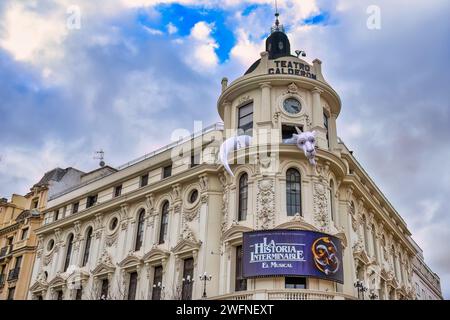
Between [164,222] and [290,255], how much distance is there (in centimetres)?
1224

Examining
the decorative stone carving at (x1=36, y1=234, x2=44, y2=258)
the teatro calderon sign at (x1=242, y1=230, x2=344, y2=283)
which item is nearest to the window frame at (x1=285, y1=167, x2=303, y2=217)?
the teatro calderon sign at (x1=242, y1=230, x2=344, y2=283)

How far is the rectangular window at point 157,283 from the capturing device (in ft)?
115

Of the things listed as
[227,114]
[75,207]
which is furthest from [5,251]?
[227,114]

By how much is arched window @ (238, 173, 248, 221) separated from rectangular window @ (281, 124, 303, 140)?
390 cm

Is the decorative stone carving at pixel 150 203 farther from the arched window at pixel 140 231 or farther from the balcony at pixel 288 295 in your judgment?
the balcony at pixel 288 295

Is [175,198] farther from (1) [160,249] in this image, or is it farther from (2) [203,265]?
(2) [203,265]

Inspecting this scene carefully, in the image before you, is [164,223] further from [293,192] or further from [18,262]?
[18,262]

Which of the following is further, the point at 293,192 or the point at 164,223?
the point at 164,223

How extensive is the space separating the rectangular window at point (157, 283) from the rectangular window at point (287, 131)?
42.0 feet

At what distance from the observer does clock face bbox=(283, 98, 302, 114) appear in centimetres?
3472

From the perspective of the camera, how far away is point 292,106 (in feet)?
115

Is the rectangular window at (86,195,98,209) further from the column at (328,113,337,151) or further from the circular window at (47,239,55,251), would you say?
the column at (328,113,337,151)

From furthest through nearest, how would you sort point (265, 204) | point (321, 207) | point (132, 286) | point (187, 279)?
point (132, 286)
point (187, 279)
point (321, 207)
point (265, 204)
